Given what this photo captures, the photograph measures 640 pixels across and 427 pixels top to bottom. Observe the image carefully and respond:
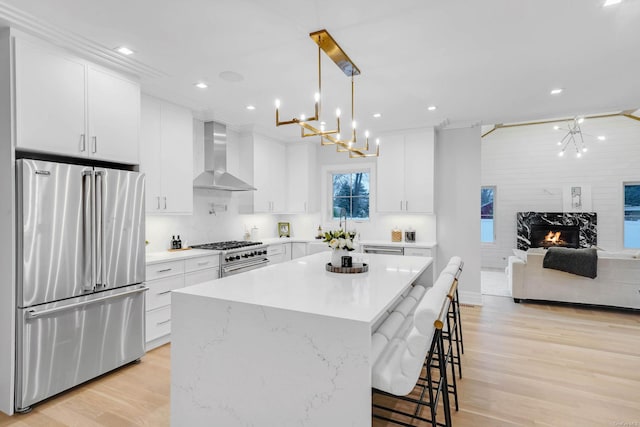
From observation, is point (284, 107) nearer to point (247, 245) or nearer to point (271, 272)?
point (247, 245)

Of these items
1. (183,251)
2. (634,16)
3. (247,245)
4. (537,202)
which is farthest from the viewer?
(537,202)

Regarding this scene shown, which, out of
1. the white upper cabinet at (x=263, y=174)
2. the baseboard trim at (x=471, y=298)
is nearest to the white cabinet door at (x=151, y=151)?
the white upper cabinet at (x=263, y=174)

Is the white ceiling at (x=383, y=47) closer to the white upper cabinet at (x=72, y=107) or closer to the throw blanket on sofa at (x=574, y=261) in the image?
the white upper cabinet at (x=72, y=107)

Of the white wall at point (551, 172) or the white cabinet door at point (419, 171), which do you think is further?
the white wall at point (551, 172)

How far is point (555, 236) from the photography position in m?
7.72

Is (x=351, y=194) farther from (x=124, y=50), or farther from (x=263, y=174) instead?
(x=124, y=50)

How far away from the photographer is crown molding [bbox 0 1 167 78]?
7.34 ft

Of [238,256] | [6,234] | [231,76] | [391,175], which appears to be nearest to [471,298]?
[391,175]

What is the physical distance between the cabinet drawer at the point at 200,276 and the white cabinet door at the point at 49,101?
66.6 inches

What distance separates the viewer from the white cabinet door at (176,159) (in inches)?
155

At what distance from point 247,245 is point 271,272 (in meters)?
2.19

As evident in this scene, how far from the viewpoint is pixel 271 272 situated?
9.02 feet

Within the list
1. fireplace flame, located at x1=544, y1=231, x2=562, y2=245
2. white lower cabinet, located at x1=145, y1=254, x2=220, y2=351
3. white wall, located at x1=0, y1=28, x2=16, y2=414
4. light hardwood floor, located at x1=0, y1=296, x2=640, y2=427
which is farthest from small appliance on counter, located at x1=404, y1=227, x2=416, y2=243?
white wall, located at x1=0, y1=28, x2=16, y2=414

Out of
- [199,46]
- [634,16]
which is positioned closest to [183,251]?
[199,46]
